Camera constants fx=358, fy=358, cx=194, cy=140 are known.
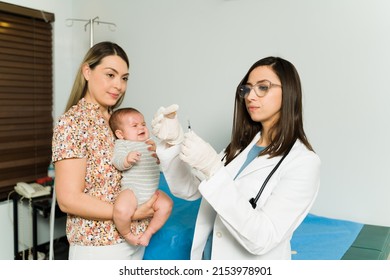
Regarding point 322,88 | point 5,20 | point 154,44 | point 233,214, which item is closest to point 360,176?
point 322,88

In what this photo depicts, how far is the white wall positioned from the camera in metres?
2.03

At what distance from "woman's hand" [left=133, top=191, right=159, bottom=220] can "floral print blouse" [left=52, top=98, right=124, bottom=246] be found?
0.11 metres

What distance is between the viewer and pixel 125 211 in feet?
4.46

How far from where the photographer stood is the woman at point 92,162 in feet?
4.42

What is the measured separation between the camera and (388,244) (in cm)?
181

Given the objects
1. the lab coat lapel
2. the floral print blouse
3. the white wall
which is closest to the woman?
the floral print blouse

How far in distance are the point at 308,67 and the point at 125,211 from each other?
1462 millimetres

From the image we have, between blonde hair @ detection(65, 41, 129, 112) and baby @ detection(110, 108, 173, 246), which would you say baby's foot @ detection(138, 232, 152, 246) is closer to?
baby @ detection(110, 108, 173, 246)

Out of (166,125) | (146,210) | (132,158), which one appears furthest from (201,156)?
(146,210)

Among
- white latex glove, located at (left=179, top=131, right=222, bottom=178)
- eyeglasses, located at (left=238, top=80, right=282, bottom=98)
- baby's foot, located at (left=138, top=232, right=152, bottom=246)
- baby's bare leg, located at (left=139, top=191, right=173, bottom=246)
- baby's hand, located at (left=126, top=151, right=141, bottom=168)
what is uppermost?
eyeglasses, located at (left=238, top=80, right=282, bottom=98)

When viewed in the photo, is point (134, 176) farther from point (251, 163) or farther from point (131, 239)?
point (251, 163)

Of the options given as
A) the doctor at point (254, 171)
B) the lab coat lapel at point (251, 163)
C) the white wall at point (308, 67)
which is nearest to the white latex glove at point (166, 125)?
the doctor at point (254, 171)

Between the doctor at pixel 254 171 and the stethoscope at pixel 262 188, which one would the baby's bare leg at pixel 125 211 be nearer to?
the doctor at pixel 254 171
